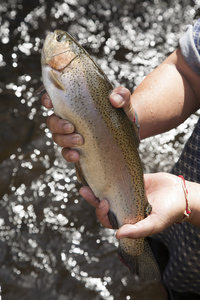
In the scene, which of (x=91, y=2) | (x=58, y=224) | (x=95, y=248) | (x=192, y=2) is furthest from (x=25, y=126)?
(x=192, y=2)

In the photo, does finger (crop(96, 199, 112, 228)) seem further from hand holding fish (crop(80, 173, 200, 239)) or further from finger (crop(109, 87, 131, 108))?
finger (crop(109, 87, 131, 108))

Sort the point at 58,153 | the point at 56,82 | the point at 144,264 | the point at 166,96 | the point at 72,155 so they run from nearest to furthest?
the point at 56,82 < the point at 72,155 < the point at 144,264 < the point at 166,96 < the point at 58,153

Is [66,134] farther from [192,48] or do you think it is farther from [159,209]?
[192,48]

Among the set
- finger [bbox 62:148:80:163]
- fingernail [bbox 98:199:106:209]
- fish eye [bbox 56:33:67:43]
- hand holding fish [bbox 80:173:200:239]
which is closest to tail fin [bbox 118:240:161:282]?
hand holding fish [bbox 80:173:200:239]

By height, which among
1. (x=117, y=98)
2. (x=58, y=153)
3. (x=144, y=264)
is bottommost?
(x=58, y=153)

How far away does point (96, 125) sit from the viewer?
1926mm

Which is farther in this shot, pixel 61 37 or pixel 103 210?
pixel 103 210

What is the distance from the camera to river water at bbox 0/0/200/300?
3102 millimetres

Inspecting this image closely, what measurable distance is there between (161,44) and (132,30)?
50 cm

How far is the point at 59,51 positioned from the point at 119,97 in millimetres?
385

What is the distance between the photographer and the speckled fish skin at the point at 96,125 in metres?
1.85

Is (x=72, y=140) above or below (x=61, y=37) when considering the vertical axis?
below

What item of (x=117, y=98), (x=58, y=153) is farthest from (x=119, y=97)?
(x=58, y=153)

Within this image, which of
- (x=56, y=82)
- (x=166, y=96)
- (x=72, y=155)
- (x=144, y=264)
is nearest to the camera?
(x=56, y=82)
